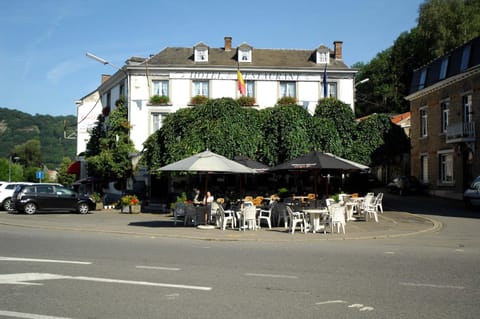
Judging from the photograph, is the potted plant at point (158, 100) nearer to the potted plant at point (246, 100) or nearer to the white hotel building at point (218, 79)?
the white hotel building at point (218, 79)

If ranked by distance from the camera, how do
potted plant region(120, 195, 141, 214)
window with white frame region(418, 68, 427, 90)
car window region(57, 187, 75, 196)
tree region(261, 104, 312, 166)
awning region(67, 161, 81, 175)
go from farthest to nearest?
awning region(67, 161, 81, 175) → window with white frame region(418, 68, 427, 90) → tree region(261, 104, 312, 166) → potted plant region(120, 195, 141, 214) → car window region(57, 187, 75, 196)

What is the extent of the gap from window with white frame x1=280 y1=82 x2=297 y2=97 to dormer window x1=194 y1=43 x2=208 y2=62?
6082 millimetres

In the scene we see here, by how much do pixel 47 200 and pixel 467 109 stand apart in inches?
1024

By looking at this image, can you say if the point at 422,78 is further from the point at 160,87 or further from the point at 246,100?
the point at 160,87

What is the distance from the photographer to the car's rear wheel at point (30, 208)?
26766 millimetres

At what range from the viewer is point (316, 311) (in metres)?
6.36

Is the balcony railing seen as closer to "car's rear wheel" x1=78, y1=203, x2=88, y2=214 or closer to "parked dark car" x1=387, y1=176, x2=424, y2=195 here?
"parked dark car" x1=387, y1=176, x2=424, y2=195

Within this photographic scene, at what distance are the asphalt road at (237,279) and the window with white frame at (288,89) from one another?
80.3 ft

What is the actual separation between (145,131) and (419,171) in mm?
21211

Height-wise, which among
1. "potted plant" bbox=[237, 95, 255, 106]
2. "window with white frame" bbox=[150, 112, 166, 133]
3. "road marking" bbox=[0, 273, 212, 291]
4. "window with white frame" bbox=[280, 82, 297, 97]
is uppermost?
"window with white frame" bbox=[280, 82, 297, 97]

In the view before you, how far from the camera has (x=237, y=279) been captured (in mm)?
8453

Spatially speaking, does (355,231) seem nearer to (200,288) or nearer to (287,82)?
(200,288)

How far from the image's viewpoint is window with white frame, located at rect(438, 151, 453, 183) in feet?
113

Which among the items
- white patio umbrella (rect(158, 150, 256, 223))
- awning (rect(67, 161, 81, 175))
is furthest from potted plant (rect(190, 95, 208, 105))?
white patio umbrella (rect(158, 150, 256, 223))
